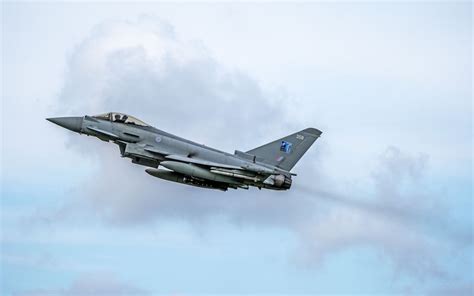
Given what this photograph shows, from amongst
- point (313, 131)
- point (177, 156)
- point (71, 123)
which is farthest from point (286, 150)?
point (71, 123)

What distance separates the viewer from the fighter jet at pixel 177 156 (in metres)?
39.3

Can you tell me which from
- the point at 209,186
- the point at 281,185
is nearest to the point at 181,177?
the point at 209,186

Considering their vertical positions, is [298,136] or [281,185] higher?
[298,136]

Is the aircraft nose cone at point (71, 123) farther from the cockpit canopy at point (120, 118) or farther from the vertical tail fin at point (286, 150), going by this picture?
the vertical tail fin at point (286, 150)

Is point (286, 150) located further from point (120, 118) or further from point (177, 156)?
point (120, 118)

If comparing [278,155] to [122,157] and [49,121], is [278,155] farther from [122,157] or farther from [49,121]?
[49,121]

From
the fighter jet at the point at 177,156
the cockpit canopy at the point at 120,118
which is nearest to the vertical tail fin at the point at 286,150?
the fighter jet at the point at 177,156

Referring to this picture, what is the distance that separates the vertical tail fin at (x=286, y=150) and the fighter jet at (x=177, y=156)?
40 centimetres

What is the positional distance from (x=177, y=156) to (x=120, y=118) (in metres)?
3.38

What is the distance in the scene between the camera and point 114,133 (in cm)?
4025

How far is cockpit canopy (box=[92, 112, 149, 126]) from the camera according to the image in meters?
40.5

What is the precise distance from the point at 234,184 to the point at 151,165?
401 centimetres

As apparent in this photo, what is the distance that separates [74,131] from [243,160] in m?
8.01

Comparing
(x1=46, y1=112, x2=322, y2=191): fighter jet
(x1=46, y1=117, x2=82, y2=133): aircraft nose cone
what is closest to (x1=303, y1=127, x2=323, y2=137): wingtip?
(x1=46, y1=112, x2=322, y2=191): fighter jet
